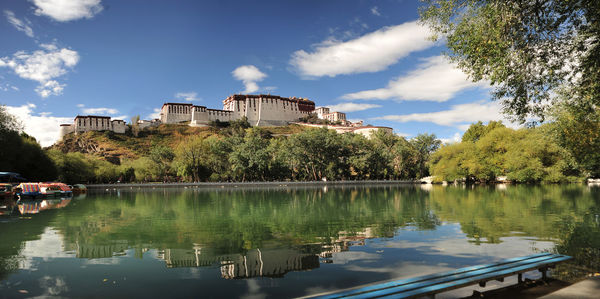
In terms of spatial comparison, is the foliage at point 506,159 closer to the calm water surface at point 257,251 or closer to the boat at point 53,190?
the calm water surface at point 257,251

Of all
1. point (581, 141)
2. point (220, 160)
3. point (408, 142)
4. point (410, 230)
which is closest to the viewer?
point (410, 230)

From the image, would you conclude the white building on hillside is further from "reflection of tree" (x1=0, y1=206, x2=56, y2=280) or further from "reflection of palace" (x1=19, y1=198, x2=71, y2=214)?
"reflection of tree" (x1=0, y1=206, x2=56, y2=280)

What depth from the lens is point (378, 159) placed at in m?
78.3

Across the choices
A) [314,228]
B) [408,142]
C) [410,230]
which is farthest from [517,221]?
[408,142]

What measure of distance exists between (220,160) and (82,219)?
2273 inches

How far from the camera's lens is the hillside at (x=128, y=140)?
10925cm

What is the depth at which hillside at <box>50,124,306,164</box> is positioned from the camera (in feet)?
358

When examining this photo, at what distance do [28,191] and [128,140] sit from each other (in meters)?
93.8

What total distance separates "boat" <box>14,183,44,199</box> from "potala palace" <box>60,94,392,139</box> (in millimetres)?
100747

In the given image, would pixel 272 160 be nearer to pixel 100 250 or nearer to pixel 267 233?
pixel 267 233

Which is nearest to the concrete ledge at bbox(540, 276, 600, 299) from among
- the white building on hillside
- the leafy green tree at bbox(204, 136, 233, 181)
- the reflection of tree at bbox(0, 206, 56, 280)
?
the reflection of tree at bbox(0, 206, 56, 280)

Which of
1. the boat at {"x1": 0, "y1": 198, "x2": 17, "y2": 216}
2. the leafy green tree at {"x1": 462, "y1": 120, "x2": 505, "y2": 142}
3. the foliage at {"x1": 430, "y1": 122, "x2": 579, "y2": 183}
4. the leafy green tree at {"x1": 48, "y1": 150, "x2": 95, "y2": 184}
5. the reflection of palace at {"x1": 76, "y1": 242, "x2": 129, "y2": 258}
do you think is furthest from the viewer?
the leafy green tree at {"x1": 462, "y1": 120, "x2": 505, "y2": 142}

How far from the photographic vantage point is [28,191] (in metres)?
34.3

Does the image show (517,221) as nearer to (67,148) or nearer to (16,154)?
(16,154)
